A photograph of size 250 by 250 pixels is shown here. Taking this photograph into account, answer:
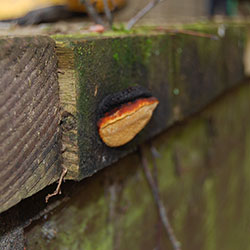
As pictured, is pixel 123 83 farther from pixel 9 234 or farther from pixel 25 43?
pixel 9 234

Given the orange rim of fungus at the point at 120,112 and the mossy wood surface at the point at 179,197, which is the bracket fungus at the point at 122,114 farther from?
the mossy wood surface at the point at 179,197

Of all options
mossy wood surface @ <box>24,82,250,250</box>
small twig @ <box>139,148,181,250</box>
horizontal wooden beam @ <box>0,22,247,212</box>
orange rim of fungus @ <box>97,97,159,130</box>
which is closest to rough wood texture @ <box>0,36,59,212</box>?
horizontal wooden beam @ <box>0,22,247,212</box>

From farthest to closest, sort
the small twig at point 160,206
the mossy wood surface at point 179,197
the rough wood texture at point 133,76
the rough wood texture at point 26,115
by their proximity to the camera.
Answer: the small twig at point 160,206 → the mossy wood surface at point 179,197 → the rough wood texture at point 133,76 → the rough wood texture at point 26,115

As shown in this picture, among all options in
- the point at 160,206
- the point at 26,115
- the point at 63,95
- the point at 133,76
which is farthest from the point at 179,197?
the point at 26,115

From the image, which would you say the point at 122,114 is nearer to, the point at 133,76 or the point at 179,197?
the point at 133,76

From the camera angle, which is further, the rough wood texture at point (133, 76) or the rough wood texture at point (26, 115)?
the rough wood texture at point (133, 76)

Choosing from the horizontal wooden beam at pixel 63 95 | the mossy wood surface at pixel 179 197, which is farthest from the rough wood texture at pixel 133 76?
the mossy wood surface at pixel 179 197

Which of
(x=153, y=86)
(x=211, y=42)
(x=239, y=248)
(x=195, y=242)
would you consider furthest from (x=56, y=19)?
(x=239, y=248)

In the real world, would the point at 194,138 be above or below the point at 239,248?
above

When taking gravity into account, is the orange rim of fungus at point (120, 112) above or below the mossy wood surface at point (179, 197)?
above
